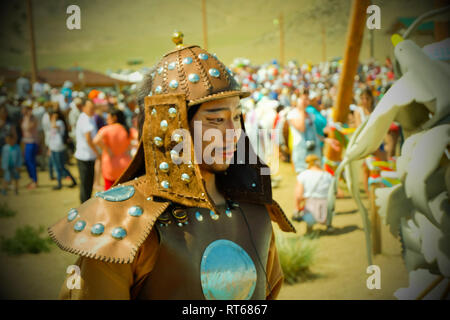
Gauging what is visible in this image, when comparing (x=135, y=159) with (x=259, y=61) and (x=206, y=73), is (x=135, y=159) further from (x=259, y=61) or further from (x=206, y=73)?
(x=259, y=61)

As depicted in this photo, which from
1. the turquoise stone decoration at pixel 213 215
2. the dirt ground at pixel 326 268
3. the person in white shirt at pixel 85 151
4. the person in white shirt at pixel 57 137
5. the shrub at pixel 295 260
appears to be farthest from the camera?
the person in white shirt at pixel 57 137

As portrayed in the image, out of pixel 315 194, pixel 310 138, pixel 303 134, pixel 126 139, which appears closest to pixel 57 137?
pixel 126 139

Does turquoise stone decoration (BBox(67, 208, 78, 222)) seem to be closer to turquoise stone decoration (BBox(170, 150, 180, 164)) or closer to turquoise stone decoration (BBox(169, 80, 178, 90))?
turquoise stone decoration (BBox(170, 150, 180, 164))

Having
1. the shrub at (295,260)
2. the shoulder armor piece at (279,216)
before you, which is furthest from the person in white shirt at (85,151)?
the shoulder armor piece at (279,216)

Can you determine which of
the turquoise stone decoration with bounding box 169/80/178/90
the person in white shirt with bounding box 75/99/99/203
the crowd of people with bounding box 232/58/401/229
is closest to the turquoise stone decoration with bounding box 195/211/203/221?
the turquoise stone decoration with bounding box 169/80/178/90

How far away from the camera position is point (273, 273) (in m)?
1.86

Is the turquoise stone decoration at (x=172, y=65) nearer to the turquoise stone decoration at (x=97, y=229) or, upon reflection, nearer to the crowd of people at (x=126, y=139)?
the turquoise stone decoration at (x=97, y=229)

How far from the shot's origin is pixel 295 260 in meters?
Answer: 4.42

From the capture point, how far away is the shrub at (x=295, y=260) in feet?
14.4

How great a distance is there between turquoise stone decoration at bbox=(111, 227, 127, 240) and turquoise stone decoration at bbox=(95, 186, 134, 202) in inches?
5.4

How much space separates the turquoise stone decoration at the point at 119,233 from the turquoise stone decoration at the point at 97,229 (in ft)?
0.13
